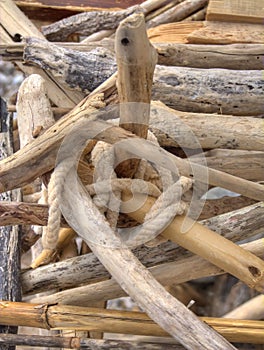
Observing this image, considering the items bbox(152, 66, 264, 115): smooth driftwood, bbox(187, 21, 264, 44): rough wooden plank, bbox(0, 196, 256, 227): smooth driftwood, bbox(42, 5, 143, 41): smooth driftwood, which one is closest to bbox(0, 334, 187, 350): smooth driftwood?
bbox(0, 196, 256, 227): smooth driftwood

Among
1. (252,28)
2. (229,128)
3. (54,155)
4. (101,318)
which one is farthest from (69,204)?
(252,28)

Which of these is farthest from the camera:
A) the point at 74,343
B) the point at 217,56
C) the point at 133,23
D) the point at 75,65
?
the point at 217,56

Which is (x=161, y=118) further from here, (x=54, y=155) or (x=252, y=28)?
→ (x=252, y=28)

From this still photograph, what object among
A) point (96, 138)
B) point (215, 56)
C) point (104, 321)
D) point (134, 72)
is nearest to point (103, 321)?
point (104, 321)

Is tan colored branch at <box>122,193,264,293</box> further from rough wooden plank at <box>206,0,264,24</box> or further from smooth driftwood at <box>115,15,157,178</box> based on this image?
rough wooden plank at <box>206,0,264,24</box>

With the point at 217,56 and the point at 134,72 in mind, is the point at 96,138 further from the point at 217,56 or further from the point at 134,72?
the point at 217,56

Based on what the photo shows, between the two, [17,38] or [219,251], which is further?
[17,38]
